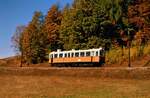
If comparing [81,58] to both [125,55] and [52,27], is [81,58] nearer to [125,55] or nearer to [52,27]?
[125,55]

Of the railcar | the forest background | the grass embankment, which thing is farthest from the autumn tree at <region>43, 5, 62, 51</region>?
the grass embankment

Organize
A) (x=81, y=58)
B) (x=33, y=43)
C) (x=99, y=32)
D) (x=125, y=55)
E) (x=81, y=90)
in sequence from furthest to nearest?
(x=33, y=43) → (x=99, y=32) → (x=125, y=55) → (x=81, y=58) → (x=81, y=90)

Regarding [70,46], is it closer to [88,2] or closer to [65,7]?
[88,2]

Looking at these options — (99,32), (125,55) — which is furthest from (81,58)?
(99,32)

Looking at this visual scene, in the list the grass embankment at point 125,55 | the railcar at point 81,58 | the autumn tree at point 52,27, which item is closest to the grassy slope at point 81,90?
the railcar at point 81,58

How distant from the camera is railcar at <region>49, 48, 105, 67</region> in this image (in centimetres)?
6150

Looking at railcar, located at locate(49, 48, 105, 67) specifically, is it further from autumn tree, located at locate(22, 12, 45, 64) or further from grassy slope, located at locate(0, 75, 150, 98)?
grassy slope, located at locate(0, 75, 150, 98)

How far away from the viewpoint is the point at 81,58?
6338cm

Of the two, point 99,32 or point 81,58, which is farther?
point 99,32

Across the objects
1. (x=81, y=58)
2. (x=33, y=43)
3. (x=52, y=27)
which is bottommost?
(x=81, y=58)

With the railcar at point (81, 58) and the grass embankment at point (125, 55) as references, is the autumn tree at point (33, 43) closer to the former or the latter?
the railcar at point (81, 58)

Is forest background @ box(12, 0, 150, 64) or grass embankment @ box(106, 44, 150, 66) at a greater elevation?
forest background @ box(12, 0, 150, 64)

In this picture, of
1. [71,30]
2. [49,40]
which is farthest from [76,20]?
[49,40]

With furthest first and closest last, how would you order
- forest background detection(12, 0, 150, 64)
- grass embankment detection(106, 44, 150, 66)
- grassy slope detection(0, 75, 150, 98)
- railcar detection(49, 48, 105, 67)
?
forest background detection(12, 0, 150, 64) → grass embankment detection(106, 44, 150, 66) → railcar detection(49, 48, 105, 67) → grassy slope detection(0, 75, 150, 98)
